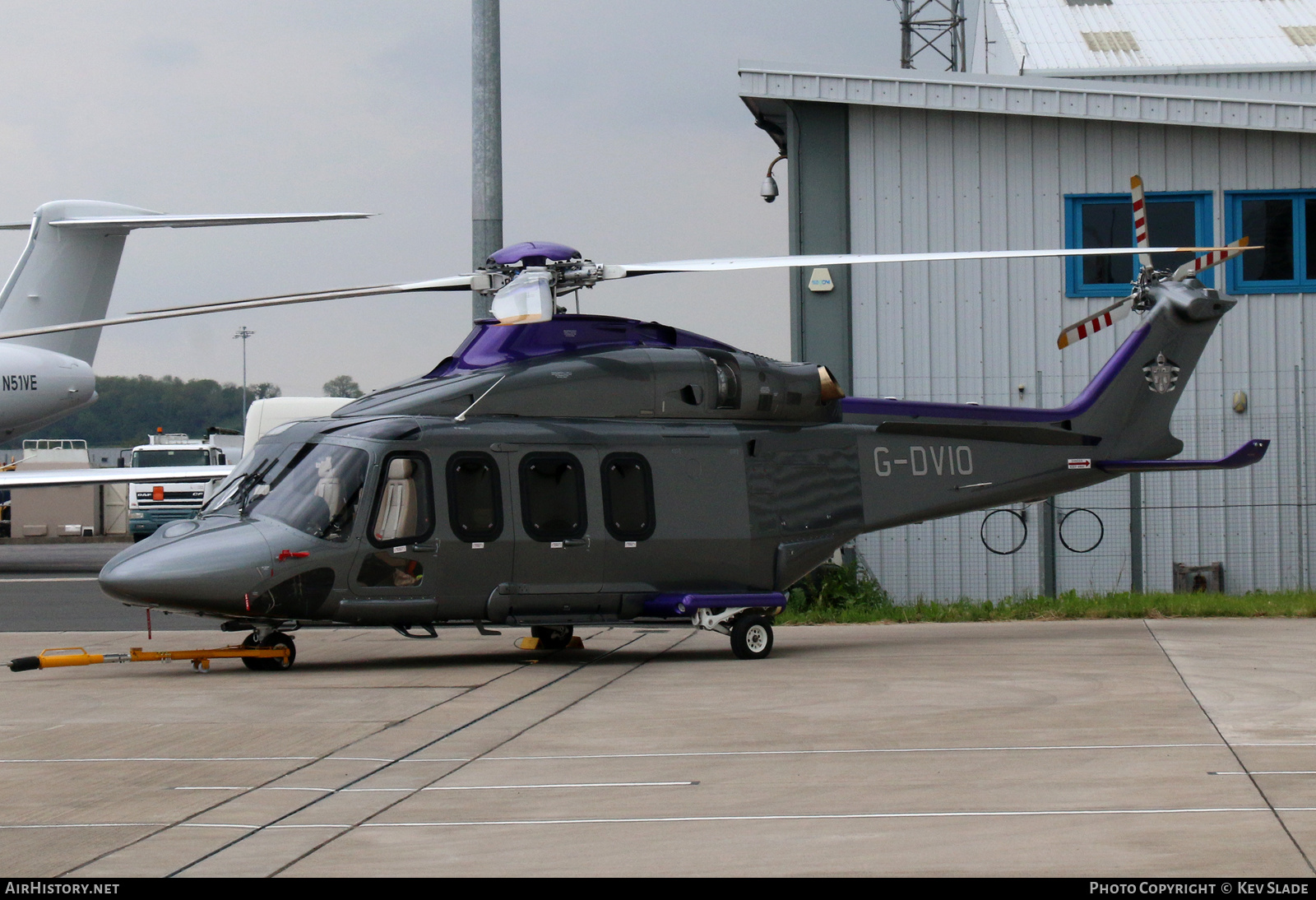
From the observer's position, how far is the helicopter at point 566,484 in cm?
1110

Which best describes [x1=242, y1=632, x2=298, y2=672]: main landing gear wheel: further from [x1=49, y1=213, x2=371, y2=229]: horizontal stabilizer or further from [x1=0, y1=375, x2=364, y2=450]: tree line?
[x1=0, y1=375, x2=364, y2=450]: tree line

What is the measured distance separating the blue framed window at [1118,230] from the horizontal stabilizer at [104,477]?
52.9 feet

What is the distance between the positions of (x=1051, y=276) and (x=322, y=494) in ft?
34.2

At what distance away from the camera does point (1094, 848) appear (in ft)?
17.6

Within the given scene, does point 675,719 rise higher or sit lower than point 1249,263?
lower

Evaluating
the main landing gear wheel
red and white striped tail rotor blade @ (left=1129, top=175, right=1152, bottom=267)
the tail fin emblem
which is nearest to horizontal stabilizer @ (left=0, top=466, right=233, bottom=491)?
the main landing gear wheel

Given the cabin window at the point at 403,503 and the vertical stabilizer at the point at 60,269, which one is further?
the vertical stabilizer at the point at 60,269

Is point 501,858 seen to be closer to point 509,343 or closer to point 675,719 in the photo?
point 675,719

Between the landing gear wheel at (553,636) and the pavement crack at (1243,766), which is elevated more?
the pavement crack at (1243,766)

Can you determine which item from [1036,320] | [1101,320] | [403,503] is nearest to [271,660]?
[403,503]

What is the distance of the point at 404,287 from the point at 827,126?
8446 mm

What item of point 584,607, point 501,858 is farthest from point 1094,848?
point 584,607

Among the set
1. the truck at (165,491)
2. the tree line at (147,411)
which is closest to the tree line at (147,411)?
the tree line at (147,411)

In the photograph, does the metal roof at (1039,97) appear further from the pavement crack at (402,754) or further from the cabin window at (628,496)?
the pavement crack at (402,754)
